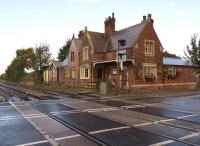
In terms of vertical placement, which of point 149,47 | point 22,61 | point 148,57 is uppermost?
point 22,61

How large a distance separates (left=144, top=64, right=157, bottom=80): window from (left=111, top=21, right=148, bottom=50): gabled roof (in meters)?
3.71

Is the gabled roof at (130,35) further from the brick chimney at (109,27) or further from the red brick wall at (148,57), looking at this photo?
the brick chimney at (109,27)

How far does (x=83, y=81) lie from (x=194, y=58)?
796 inches

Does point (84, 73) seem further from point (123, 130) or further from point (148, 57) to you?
point (123, 130)

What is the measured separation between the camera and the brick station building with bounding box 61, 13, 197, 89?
34.4 metres

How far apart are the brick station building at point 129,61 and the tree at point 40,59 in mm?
28687

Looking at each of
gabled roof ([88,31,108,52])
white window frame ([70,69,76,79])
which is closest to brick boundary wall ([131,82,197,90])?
gabled roof ([88,31,108,52])

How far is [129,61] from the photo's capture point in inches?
1342

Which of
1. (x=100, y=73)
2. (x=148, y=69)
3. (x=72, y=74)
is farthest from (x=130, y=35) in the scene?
(x=72, y=74)

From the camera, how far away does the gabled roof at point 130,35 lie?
35.3m

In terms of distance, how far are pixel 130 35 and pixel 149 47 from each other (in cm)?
300

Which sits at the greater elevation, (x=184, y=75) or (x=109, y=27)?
(x=109, y=27)

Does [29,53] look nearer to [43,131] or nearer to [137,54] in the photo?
[137,54]

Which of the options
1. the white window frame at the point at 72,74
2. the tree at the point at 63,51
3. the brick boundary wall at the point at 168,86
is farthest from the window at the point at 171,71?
the tree at the point at 63,51
